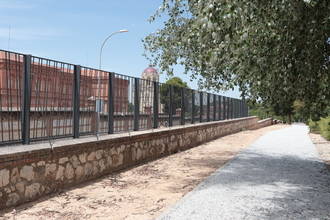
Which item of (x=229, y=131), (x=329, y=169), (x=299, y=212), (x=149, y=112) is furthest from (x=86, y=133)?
(x=229, y=131)

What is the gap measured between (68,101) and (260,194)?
4323 millimetres

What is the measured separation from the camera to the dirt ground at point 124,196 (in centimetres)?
608

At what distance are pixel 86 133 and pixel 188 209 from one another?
3907mm

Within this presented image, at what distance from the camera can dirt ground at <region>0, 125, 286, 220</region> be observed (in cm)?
608

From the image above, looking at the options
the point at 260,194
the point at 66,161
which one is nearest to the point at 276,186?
the point at 260,194

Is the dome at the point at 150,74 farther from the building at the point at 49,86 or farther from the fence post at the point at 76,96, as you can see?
the fence post at the point at 76,96

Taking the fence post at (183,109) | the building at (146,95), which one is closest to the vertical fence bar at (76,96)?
the building at (146,95)

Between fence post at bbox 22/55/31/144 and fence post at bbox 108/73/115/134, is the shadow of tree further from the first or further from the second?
fence post at bbox 22/55/31/144

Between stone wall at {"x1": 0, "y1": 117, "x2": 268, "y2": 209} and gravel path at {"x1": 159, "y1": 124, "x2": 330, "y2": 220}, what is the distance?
2.45 m

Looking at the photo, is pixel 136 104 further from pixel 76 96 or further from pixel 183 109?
pixel 183 109

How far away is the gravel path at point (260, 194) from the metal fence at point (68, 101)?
3019 mm

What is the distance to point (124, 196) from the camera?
7355 mm

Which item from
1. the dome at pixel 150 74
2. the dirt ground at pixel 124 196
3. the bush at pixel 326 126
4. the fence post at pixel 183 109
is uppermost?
the dome at pixel 150 74

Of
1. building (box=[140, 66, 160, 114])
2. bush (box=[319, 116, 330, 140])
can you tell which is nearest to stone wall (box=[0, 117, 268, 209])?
building (box=[140, 66, 160, 114])
